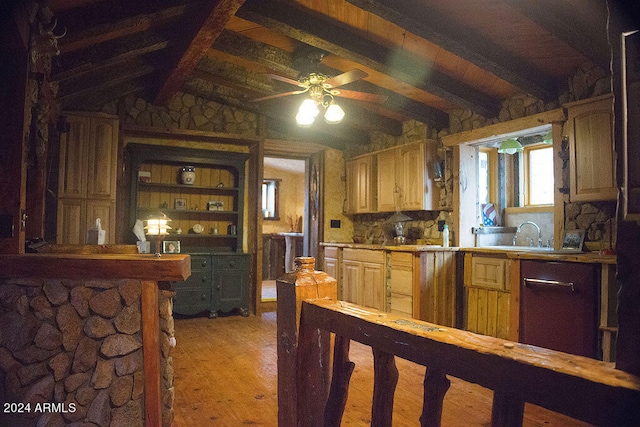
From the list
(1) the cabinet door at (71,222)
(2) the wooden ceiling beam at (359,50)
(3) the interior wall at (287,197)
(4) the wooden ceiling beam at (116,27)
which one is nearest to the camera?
(4) the wooden ceiling beam at (116,27)

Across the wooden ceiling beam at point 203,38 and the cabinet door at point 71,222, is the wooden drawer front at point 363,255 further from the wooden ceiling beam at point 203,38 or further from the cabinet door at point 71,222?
the cabinet door at point 71,222

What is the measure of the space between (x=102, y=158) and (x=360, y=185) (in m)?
3.47

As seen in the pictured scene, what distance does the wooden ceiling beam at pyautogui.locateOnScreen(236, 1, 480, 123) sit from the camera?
375 cm

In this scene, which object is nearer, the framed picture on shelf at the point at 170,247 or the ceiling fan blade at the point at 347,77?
the ceiling fan blade at the point at 347,77

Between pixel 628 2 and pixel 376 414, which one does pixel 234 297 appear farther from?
pixel 628 2

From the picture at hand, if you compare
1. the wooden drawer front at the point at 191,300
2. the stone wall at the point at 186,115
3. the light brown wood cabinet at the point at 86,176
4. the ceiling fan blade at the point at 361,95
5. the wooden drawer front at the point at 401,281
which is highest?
the stone wall at the point at 186,115

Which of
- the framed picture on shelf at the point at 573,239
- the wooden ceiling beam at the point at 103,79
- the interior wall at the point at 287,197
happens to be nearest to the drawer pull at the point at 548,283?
the framed picture on shelf at the point at 573,239

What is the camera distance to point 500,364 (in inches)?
31.6

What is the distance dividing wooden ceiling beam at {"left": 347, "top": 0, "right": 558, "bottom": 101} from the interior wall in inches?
258

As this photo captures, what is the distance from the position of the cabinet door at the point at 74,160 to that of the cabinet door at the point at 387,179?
12.1 feet

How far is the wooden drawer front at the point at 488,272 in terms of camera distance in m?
4.46

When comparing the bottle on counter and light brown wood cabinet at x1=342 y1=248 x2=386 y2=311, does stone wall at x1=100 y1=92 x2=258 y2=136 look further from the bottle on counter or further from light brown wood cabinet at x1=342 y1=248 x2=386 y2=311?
the bottle on counter

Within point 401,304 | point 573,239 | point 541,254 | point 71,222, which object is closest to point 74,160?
point 71,222

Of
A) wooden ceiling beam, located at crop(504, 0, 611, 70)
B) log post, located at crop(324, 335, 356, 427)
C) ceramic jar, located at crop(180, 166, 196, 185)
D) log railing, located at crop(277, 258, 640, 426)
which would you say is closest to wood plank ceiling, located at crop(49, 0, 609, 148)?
wooden ceiling beam, located at crop(504, 0, 611, 70)
